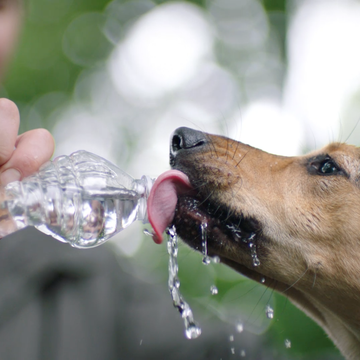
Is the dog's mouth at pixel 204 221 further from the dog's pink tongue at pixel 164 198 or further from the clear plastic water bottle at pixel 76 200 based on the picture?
the clear plastic water bottle at pixel 76 200

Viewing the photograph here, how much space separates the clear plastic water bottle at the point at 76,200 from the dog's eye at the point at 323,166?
1.06 meters

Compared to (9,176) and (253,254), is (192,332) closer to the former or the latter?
(253,254)

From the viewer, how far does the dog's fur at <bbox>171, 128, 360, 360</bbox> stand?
91.4 inches

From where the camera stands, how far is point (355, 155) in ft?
8.73

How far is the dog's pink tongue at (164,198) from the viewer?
210 centimetres

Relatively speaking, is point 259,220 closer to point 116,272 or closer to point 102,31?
point 116,272

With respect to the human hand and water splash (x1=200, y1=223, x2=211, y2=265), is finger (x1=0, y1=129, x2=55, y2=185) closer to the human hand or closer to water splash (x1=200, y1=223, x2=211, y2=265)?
the human hand

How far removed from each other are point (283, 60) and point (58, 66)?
522cm

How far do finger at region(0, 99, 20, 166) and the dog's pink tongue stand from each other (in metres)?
0.68

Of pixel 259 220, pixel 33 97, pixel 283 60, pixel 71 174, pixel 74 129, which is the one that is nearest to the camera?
pixel 71 174

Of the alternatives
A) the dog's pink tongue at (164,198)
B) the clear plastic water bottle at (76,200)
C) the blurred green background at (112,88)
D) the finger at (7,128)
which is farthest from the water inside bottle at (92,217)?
the blurred green background at (112,88)

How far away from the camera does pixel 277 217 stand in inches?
95.8

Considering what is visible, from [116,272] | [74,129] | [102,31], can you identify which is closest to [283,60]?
[102,31]

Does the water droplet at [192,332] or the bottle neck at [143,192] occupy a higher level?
the bottle neck at [143,192]
